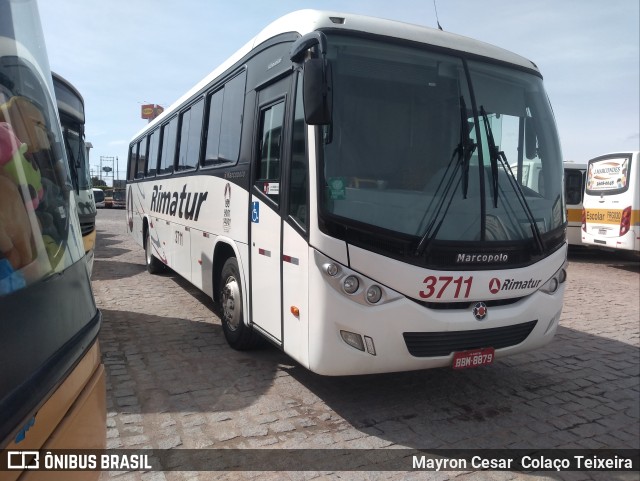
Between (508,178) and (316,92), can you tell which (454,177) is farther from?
(316,92)

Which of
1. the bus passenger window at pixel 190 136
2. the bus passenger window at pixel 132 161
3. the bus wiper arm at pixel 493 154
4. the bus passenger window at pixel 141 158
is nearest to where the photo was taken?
the bus wiper arm at pixel 493 154

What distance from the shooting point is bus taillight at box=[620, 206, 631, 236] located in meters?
13.4

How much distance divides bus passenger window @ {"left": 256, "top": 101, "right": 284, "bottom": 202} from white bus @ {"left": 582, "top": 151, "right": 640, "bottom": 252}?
11.9 meters

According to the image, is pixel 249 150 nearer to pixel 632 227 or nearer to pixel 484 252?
pixel 484 252

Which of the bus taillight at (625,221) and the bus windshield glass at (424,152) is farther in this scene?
the bus taillight at (625,221)

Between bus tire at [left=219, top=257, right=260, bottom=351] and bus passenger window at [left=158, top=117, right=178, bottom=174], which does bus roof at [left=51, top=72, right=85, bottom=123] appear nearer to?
bus passenger window at [left=158, top=117, right=178, bottom=174]

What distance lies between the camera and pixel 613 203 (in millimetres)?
14000

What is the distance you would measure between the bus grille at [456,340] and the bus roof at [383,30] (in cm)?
240

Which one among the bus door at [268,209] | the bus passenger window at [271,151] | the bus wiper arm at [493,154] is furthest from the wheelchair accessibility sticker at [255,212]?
the bus wiper arm at [493,154]

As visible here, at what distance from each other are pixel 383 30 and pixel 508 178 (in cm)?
A: 161

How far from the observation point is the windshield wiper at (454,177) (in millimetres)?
3979

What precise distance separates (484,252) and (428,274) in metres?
0.58

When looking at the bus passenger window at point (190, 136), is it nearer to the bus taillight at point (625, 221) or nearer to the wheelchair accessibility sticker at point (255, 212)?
the wheelchair accessibility sticker at point (255, 212)

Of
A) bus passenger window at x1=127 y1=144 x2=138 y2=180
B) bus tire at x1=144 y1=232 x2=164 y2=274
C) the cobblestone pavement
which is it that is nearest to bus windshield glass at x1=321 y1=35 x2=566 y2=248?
the cobblestone pavement
